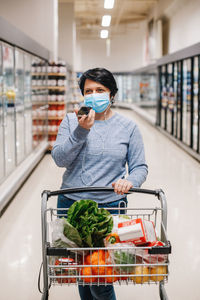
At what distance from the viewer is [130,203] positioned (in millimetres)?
5816

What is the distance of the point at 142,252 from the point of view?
1589 mm

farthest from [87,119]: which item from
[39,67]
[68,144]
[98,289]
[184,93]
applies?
[184,93]

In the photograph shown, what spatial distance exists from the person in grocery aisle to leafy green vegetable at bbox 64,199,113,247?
338mm

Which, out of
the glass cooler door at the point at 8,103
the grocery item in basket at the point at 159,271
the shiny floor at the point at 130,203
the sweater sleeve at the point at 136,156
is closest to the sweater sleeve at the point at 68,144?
the sweater sleeve at the point at 136,156

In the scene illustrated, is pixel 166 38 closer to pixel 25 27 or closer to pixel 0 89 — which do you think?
pixel 25 27

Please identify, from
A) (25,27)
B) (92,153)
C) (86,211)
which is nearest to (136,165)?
(92,153)

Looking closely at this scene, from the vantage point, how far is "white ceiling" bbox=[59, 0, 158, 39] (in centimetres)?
2059

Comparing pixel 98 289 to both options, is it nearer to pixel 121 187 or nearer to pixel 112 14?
pixel 121 187

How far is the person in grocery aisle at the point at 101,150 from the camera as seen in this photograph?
79.3 inches

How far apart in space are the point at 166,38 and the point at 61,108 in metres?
Answer: 11.4

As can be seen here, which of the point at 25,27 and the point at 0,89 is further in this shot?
the point at 25,27

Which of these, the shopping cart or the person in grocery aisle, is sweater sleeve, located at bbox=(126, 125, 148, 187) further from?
the shopping cart

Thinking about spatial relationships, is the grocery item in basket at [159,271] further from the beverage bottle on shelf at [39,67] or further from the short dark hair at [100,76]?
the beverage bottle on shelf at [39,67]

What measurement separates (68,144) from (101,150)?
19 cm
